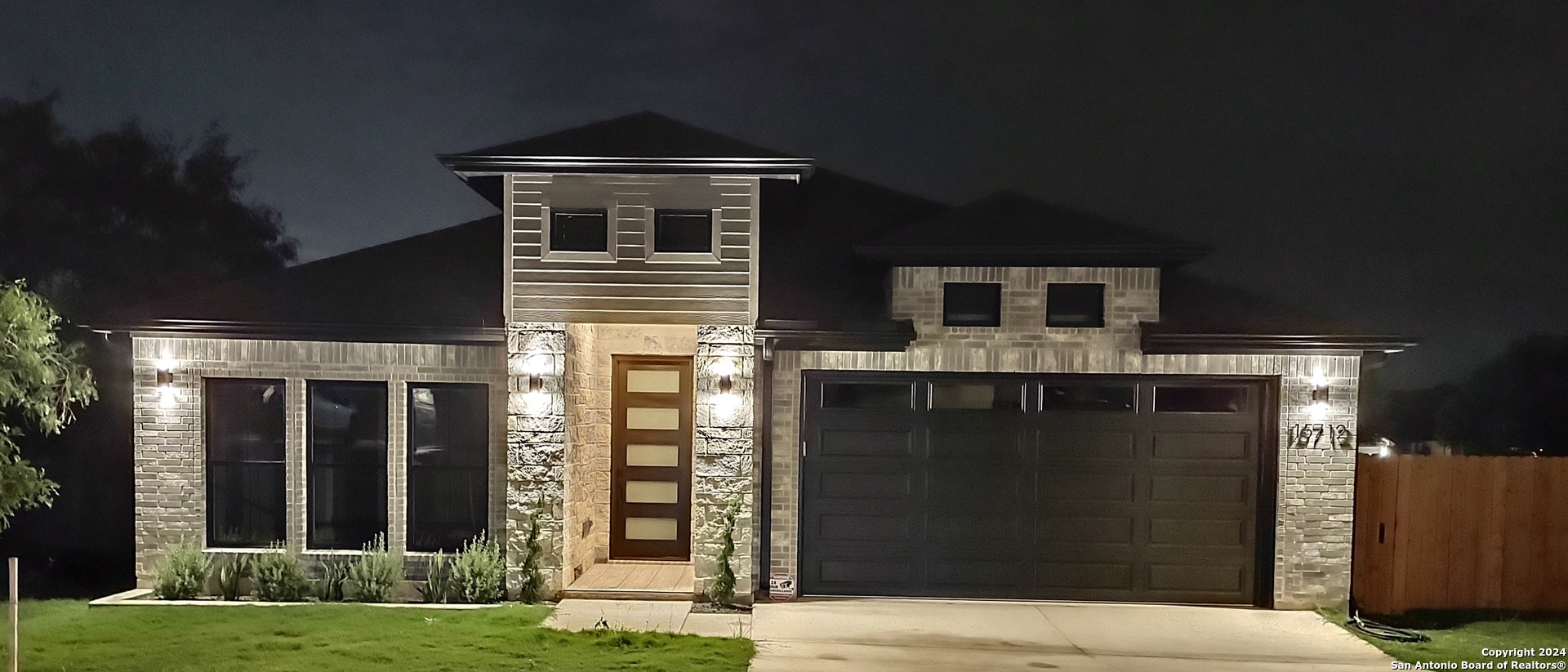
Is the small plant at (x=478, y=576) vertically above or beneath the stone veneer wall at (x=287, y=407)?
beneath

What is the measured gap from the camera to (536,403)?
332 inches

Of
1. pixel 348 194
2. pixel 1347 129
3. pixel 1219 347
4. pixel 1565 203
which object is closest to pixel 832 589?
pixel 1219 347

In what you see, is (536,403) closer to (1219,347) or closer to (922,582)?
(922,582)

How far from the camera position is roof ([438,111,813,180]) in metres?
8.17

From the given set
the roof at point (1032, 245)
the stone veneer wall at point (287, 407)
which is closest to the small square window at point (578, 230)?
the stone veneer wall at point (287, 407)

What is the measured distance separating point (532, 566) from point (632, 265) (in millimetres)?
3203

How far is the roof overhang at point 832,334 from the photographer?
8.28 meters

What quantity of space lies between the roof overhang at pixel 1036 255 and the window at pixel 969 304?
1.02 feet

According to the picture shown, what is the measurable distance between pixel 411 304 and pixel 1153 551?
819 centimetres

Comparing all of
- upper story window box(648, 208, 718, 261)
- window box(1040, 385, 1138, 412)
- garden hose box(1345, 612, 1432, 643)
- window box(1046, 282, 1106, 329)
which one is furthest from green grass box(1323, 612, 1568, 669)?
upper story window box(648, 208, 718, 261)

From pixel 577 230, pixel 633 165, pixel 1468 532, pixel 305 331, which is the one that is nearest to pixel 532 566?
pixel 305 331

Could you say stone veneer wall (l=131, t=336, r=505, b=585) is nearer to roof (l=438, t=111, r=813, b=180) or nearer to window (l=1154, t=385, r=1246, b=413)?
roof (l=438, t=111, r=813, b=180)

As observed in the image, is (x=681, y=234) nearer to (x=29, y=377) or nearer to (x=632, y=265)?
(x=632, y=265)

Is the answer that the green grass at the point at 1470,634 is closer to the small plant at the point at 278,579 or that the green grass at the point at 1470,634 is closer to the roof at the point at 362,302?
the roof at the point at 362,302
